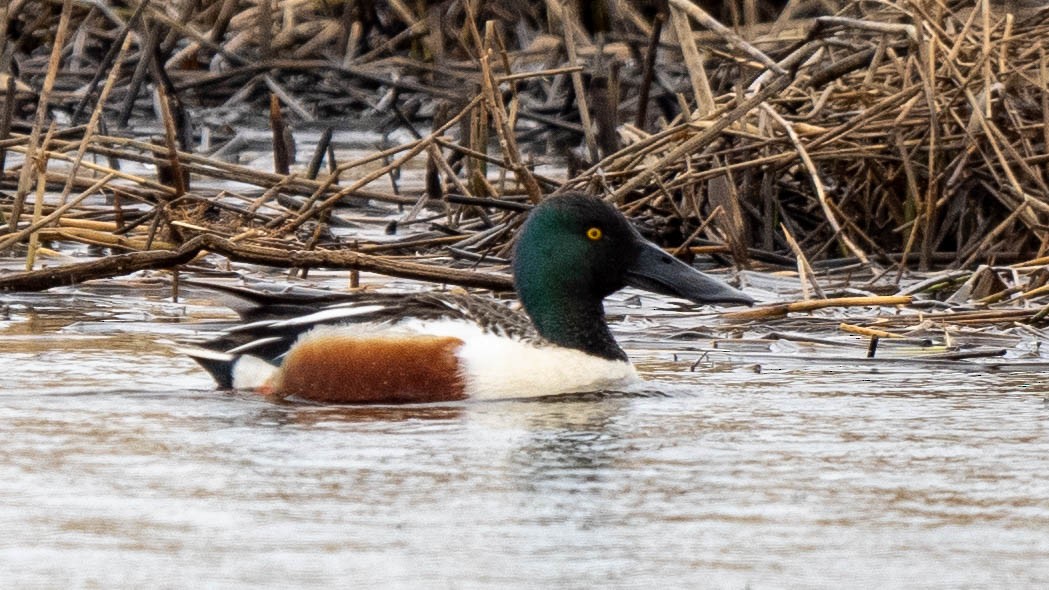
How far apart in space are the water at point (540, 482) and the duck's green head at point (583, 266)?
264 mm

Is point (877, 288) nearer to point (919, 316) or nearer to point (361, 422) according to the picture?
point (919, 316)

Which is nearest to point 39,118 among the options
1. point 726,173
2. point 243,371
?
point 243,371

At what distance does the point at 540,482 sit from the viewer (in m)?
4.04

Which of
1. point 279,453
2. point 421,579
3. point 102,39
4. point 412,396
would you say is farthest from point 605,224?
point 102,39

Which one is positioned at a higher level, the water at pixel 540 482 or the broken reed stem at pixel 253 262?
the broken reed stem at pixel 253 262

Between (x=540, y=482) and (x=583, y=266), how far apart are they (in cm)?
162

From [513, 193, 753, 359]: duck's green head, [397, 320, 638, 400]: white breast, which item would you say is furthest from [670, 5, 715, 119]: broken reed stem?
[397, 320, 638, 400]: white breast

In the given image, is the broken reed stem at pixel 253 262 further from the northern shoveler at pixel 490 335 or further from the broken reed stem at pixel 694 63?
the broken reed stem at pixel 694 63

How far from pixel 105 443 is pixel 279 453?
426mm

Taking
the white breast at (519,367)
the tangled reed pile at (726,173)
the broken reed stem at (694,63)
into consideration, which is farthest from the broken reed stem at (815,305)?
the broken reed stem at (694,63)

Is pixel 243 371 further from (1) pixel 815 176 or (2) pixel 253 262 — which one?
(1) pixel 815 176

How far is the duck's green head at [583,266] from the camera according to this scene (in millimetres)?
5531

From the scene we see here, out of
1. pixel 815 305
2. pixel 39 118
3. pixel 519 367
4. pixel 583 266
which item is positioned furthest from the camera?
pixel 39 118

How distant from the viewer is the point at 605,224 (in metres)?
5.61
